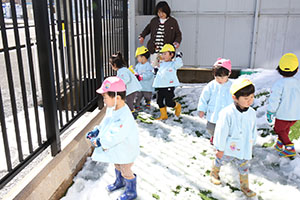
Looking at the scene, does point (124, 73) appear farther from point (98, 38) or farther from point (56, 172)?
point (56, 172)

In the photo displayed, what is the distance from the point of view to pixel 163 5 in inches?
225

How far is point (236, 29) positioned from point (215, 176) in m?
5.19

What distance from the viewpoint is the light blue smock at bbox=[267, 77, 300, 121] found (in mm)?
3482

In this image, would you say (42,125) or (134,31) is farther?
(134,31)

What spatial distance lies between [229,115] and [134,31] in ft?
15.8

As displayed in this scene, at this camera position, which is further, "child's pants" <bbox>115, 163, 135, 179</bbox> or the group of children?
"child's pants" <bbox>115, 163, 135, 179</bbox>

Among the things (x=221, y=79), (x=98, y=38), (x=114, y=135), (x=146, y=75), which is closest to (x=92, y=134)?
(x=114, y=135)

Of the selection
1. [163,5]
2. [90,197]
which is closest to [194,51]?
[163,5]

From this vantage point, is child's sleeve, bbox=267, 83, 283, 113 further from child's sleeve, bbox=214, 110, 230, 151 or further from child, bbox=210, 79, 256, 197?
child's sleeve, bbox=214, 110, 230, 151

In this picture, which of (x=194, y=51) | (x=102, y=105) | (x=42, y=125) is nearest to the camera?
(x=102, y=105)

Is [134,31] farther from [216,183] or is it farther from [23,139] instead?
[216,183]

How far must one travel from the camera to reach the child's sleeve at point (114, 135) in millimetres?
2527

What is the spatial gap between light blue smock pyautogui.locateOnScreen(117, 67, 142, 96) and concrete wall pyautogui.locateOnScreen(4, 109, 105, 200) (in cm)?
111

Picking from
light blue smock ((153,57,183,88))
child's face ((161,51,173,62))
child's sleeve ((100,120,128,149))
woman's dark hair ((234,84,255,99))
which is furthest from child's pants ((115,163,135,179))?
child's face ((161,51,173,62))
